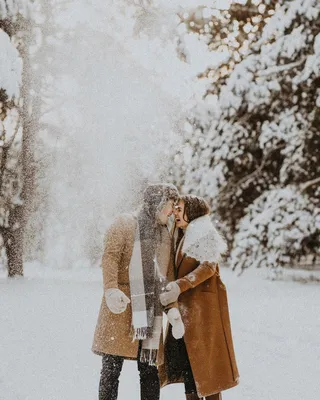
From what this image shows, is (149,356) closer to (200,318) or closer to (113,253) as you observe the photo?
(200,318)

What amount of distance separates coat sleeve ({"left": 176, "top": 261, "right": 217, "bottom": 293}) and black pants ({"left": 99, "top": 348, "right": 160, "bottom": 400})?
1.79 feet

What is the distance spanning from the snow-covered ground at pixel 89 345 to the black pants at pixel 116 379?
1197mm

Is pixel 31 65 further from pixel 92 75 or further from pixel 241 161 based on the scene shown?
pixel 241 161

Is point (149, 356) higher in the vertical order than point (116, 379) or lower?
higher

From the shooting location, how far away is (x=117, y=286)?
3.61 m

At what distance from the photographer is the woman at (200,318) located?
3975mm

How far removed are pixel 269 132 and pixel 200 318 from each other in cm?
1049

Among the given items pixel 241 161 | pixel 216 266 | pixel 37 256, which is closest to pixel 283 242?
pixel 241 161

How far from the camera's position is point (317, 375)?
5.82m

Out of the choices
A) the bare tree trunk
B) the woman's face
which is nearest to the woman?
the woman's face

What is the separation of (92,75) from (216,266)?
10736 millimetres

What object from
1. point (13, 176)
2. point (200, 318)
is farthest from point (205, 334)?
point (13, 176)

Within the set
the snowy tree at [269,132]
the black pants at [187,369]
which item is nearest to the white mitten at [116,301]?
the black pants at [187,369]

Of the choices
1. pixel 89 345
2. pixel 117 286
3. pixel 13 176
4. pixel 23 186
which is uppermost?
pixel 13 176
